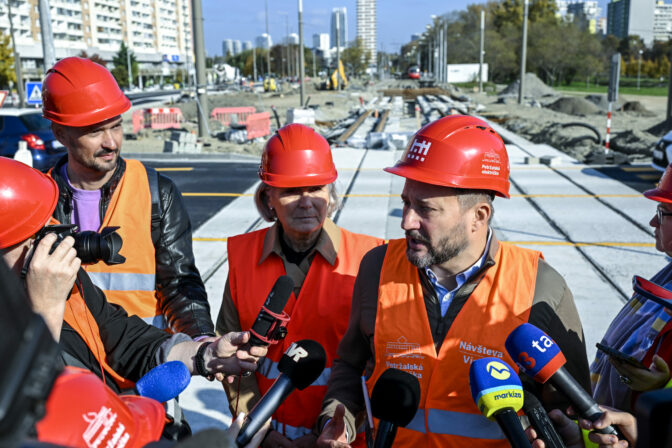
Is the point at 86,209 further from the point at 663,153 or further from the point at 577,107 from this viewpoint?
the point at 577,107

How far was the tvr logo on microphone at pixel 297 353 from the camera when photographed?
2.04 meters

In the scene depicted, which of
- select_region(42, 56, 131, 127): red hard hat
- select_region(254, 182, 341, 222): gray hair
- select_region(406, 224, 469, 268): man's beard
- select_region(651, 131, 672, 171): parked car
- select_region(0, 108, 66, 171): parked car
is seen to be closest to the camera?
select_region(406, 224, 469, 268): man's beard

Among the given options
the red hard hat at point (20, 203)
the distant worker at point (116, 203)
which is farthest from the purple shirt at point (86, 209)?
the red hard hat at point (20, 203)

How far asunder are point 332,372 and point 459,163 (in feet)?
3.44

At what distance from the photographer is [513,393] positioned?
167 centimetres

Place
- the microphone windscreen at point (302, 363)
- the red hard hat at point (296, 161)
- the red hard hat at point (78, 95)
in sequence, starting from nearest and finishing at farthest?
1. the microphone windscreen at point (302, 363)
2. the red hard hat at point (296, 161)
3. the red hard hat at point (78, 95)

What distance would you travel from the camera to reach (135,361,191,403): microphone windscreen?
5.71ft

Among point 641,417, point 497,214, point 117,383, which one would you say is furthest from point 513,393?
A: point 497,214

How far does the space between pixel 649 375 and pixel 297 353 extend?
1225mm

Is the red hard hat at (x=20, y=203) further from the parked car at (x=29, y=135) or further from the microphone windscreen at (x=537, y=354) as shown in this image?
the parked car at (x=29, y=135)

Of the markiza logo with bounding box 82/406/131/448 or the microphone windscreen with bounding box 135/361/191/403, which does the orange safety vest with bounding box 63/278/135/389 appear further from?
the markiza logo with bounding box 82/406/131/448

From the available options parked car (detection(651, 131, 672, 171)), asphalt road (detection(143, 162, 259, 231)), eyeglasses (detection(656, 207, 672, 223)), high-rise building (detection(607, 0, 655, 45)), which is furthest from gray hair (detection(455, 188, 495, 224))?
high-rise building (detection(607, 0, 655, 45))

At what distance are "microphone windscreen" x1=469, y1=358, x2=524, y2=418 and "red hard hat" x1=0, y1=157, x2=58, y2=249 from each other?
62.4 inches

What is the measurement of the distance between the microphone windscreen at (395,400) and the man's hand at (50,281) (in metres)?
1.08
